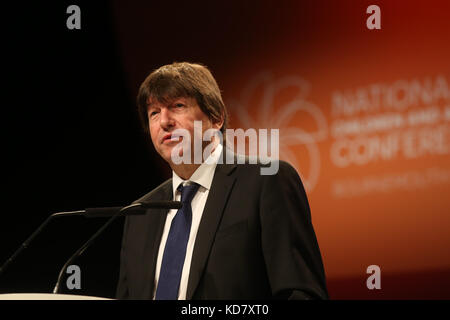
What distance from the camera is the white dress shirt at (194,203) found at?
2.04m

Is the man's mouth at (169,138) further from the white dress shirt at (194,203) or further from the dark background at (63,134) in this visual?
the dark background at (63,134)

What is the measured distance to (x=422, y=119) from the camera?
2797 mm

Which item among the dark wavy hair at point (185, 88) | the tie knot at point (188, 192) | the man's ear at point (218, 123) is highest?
the dark wavy hair at point (185, 88)

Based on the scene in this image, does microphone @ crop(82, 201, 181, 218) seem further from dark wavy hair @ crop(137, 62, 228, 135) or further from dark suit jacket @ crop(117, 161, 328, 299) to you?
dark wavy hair @ crop(137, 62, 228, 135)

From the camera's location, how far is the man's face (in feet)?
7.43

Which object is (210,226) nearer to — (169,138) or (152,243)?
(152,243)

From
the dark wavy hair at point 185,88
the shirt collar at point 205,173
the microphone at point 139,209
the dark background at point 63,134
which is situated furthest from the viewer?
the dark background at point 63,134

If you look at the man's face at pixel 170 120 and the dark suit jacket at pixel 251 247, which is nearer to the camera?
the dark suit jacket at pixel 251 247

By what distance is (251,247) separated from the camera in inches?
79.8

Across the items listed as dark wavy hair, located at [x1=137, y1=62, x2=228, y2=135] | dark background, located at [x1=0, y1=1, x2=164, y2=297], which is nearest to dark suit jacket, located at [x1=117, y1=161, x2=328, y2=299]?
dark wavy hair, located at [x1=137, y1=62, x2=228, y2=135]

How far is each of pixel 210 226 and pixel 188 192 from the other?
20cm

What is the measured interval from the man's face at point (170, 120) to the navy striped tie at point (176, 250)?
19 cm

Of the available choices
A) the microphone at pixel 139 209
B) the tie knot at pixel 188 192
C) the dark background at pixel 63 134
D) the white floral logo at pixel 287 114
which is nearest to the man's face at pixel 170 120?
the tie knot at pixel 188 192
